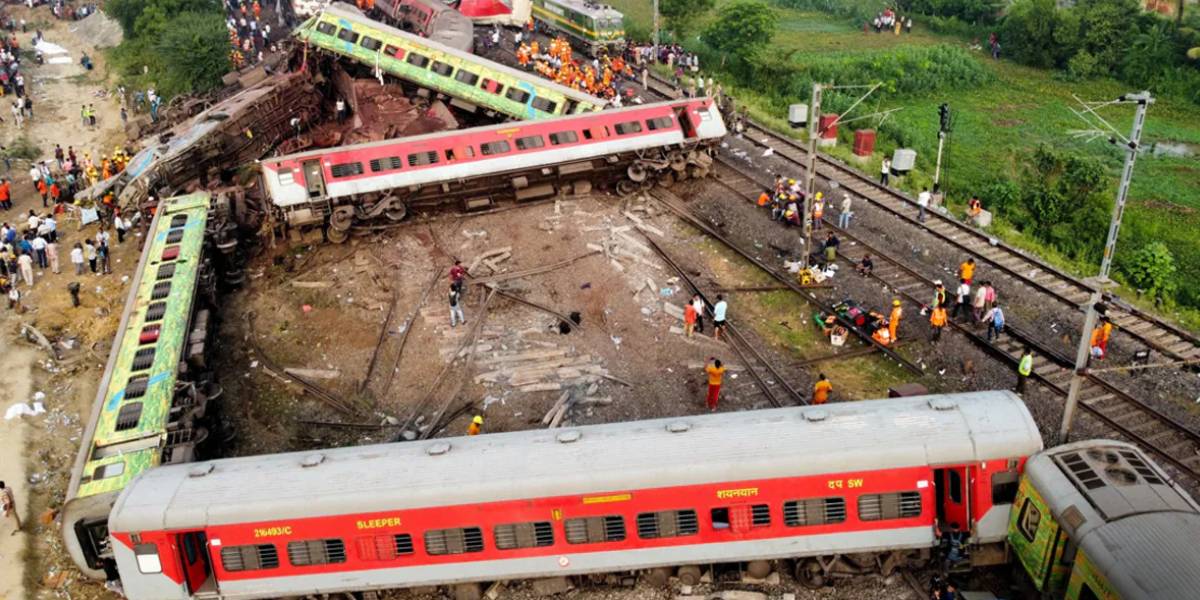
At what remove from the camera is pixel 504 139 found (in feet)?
114

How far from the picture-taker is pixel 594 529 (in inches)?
711

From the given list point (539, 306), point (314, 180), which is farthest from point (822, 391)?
point (314, 180)

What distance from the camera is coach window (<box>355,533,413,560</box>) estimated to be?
18.1 meters

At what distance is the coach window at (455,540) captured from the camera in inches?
710

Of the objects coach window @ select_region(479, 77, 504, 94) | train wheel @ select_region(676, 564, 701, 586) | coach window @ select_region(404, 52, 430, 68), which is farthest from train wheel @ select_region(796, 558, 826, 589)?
coach window @ select_region(404, 52, 430, 68)

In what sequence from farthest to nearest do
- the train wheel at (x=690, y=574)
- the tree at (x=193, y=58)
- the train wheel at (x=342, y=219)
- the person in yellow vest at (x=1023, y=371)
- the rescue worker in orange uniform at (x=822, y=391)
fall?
the tree at (x=193, y=58) < the train wheel at (x=342, y=219) < the person in yellow vest at (x=1023, y=371) < the rescue worker in orange uniform at (x=822, y=391) < the train wheel at (x=690, y=574)

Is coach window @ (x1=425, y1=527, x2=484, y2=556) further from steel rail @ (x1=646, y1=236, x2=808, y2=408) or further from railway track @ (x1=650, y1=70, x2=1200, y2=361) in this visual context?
railway track @ (x1=650, y1=70, x2=1200, y2=361)

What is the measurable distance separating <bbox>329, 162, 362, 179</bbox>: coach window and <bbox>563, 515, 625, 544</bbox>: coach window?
19347 millimetres

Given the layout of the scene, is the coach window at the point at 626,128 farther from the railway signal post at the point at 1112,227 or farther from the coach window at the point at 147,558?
the coach window at the point at 147,558

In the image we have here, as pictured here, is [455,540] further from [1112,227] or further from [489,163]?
[489,163]

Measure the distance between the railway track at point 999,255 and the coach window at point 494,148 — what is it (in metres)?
11.2

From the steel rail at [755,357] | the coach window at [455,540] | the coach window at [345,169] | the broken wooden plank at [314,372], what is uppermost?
the coach window at [345,169]

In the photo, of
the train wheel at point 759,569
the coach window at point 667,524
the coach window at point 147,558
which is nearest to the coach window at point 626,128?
the train wheel at point 759,569

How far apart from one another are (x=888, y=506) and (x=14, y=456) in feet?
68.2
